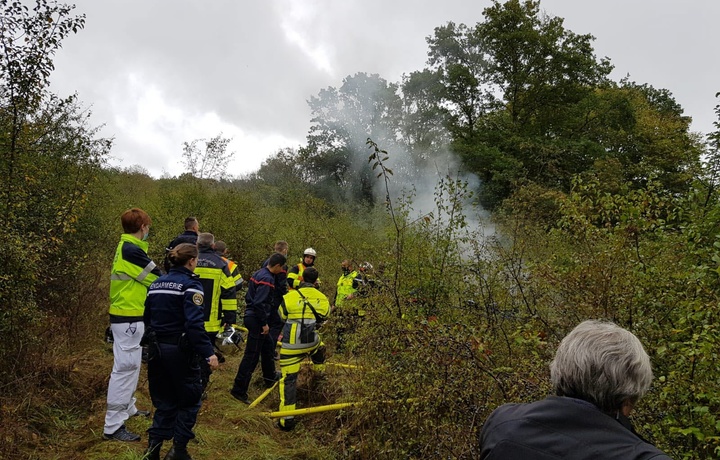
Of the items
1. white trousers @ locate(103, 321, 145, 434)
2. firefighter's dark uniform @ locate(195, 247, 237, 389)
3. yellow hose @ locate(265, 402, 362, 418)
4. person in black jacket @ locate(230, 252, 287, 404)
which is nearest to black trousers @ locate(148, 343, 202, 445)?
white trousers @ locate(103, 321, 145, 434)

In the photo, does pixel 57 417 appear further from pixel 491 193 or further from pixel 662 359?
pixel 491 193

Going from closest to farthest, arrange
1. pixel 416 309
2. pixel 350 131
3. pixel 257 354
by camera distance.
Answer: pixel 416 309
pixel 257 354
pixel 350 131

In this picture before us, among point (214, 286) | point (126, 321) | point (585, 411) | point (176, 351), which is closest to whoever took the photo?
point (585, 411)

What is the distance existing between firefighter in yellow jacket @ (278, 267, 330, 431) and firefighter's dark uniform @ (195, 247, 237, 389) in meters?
0.75

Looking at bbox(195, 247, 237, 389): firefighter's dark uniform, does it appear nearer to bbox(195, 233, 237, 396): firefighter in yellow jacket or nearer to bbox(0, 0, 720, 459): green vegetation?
bbox(195, 233, 237, 396): firefighter in yellow jacket

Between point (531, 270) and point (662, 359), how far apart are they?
133cm

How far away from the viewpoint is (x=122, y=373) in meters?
4.45

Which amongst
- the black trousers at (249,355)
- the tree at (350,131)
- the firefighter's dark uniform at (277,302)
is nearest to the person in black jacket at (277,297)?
the firefighter's dark uniform at (277,302)

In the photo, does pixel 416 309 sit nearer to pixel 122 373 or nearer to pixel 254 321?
pixel 254 321

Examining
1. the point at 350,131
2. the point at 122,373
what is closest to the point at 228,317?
the point at 122,373

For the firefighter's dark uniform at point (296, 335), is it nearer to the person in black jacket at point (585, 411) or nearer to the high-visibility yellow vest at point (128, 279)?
the high-visibility yellow vest at point (128, 279)

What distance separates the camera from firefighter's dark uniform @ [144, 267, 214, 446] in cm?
372

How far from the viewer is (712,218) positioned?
9.36ft

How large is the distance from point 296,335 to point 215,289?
1.20m
